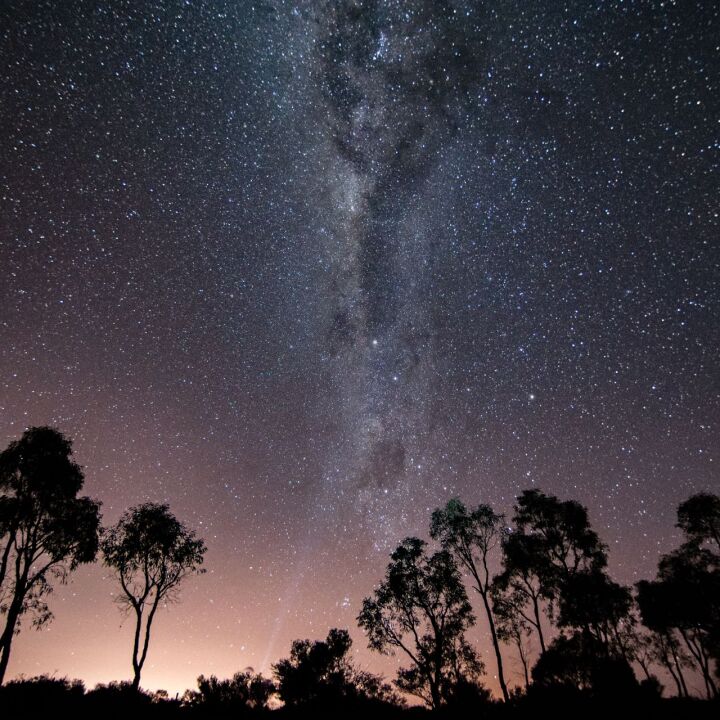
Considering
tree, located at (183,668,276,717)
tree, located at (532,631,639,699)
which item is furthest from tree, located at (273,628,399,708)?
tree, located at (532,631,639,699)

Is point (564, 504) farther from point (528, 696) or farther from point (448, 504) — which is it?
point (528, 696)

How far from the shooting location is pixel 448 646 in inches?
1166

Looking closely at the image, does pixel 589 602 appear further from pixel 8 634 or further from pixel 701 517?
pixel 8 634

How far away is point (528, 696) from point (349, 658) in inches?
1002

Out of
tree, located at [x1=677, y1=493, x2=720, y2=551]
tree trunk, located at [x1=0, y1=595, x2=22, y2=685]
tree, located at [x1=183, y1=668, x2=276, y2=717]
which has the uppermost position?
tree, located at [x1=677, y1=493, x2=720, y2=551]

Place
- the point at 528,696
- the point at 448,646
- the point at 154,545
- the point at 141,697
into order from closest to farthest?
1. the point at 528,696
2. the point at 141,697
3. the point at 154,545
4. the point at 448,646

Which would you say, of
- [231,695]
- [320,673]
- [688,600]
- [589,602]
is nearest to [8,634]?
[231,695]

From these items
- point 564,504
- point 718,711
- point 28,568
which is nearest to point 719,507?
point 564,504

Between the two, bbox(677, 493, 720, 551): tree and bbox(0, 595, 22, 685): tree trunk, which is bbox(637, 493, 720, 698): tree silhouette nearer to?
bbox(677, 493, 720, 551): tree

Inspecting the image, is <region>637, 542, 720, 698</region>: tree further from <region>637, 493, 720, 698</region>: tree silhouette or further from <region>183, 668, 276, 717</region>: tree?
<region>183, 668, 276, 717</region>: tree

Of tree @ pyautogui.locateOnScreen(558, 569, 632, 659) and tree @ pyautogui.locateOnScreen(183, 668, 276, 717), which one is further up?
tree @ pyautogui.locateOnScreen(558, 569, 632, 659)

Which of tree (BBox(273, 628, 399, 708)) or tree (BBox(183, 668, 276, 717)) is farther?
tree (BBox(273, 628, 399, 708))

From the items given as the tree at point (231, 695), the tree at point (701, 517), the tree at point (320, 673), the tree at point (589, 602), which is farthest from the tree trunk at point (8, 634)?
the tree at point (701, 517)

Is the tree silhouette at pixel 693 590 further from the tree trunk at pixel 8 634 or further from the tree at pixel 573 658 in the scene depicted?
the tree trunk at pixel 8 634
